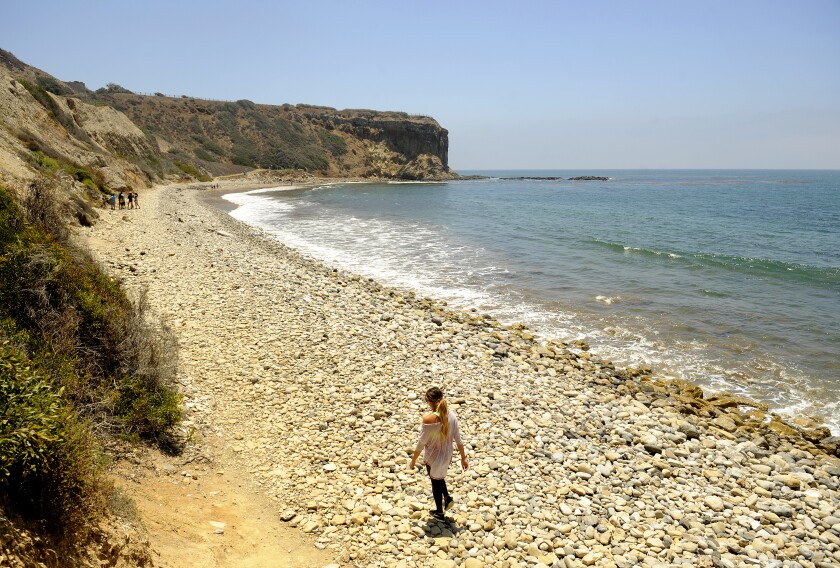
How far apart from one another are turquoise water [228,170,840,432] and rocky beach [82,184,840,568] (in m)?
1.90

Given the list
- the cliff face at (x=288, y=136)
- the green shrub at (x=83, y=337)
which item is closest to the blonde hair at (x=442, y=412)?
the green shrub at (x=83, y=337)

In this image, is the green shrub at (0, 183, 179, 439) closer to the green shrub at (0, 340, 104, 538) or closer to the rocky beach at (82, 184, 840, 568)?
the rocky beach at (82, 184, 840, 568)

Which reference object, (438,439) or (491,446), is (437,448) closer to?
(438,439)

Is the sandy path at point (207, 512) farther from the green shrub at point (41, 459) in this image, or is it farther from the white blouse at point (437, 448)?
the white blouse at point (437, 448)

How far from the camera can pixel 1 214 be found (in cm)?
675

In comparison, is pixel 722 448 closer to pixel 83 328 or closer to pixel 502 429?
pixel 502 429

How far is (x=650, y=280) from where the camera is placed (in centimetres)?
2023

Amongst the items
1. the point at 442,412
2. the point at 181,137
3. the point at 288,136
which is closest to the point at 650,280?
the point at 442,412

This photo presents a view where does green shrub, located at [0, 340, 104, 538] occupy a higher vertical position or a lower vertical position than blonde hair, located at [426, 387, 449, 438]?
higher

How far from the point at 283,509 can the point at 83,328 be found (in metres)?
3.72

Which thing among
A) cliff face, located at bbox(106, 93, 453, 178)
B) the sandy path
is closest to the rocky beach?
the sandy path

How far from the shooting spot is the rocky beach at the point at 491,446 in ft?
18.4

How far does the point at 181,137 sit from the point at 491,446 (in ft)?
309

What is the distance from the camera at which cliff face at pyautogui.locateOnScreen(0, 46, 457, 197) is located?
28828mm
